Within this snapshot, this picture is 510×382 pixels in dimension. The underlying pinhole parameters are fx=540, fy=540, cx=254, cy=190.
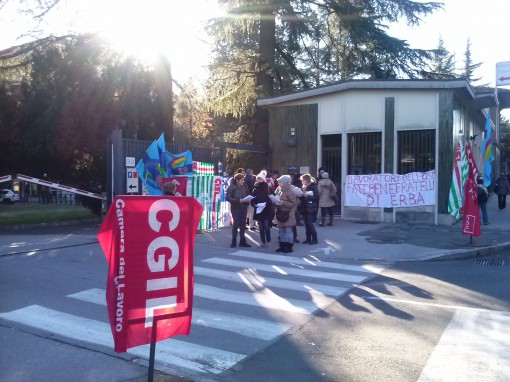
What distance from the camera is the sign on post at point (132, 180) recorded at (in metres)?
14.7

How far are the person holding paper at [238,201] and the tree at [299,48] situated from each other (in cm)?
1115

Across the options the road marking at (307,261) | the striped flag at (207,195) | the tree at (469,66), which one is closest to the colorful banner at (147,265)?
the road marking at (307,261)

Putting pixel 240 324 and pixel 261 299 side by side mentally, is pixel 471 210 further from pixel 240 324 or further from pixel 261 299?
pixel 240 324

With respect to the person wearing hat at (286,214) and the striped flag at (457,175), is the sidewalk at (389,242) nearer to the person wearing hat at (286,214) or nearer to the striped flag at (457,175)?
the person wearing hat at (286,214)

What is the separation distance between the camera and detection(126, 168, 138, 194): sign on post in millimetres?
14727

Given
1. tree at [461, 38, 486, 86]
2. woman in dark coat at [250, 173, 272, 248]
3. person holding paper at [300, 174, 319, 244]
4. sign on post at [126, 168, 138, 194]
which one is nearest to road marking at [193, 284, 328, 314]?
woman in dark coat at [250, 173, 272, 248]

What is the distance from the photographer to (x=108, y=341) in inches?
238

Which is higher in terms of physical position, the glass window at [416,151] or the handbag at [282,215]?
the glass window at [416,151]

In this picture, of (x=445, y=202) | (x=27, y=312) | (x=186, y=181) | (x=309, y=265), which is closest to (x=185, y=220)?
(x=27, y=312)

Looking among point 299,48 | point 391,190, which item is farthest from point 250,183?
point 299,48

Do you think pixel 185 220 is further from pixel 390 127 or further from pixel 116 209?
pixel 390 127

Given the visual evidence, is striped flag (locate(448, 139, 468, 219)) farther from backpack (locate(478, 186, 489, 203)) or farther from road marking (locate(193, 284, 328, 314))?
road marking (locate(193, 284, 328, 314))

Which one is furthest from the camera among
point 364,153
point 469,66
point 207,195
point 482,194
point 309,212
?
point 469,66

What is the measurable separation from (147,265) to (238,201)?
8.13m
